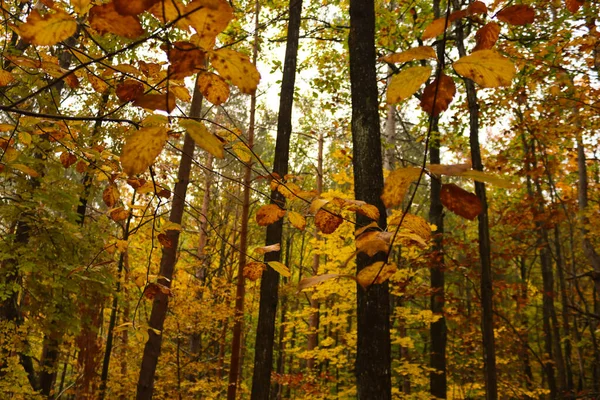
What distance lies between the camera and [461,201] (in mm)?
675

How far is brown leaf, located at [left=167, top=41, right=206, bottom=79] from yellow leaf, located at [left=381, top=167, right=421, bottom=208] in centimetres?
42

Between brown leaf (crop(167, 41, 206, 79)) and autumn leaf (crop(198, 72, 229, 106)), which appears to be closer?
brown leaf (crop(167, 41, 206, 79))

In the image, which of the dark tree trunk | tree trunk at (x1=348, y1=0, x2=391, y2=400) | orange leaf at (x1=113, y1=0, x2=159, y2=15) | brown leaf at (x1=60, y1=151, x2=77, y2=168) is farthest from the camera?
the dark tree trunk

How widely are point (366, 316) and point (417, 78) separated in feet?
5.87

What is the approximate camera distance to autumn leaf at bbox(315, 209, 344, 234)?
1.16 m

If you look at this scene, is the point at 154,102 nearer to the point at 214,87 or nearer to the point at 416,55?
the point at 214,87

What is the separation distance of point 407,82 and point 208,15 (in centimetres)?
36

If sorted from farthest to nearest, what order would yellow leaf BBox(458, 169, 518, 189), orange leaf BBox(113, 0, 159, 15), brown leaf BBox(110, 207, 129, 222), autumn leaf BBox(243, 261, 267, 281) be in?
brown leaf BBox(110, 207, 129, 222) < autumn leaf BBox(243, 261, 267, 281) < orange leaf BBox(113, 0, 159, 15) < yellow leaf BBox(458, 169, 518, 189)

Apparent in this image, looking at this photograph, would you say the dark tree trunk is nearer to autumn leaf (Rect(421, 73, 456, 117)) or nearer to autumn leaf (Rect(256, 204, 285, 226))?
autumn leaf (Rect(256, 204, 285, 226))

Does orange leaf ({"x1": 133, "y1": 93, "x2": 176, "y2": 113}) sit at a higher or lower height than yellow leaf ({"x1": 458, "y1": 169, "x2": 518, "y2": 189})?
higher

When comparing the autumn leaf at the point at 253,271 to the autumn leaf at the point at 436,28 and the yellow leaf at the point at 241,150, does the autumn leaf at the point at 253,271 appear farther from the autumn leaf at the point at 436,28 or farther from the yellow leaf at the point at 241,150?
the autumn leaf at the point at 436,28

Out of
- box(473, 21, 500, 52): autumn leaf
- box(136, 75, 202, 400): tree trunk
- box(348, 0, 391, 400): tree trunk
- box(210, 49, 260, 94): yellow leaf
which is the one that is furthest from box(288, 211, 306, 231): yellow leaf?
box(136, 75, 202, 400): tree trunk

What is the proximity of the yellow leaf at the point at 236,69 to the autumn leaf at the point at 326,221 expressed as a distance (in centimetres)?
51

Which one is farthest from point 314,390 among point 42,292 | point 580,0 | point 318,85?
point 580,0
